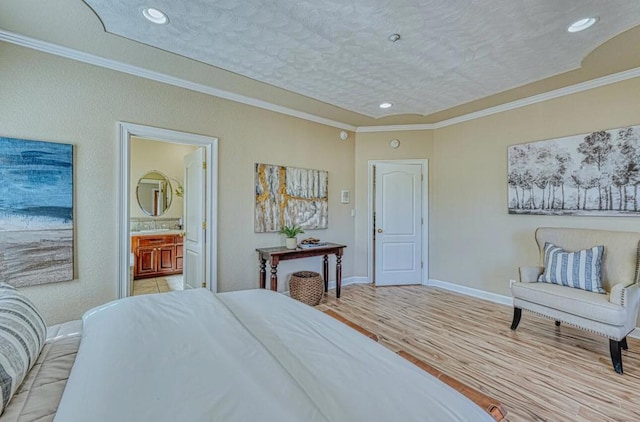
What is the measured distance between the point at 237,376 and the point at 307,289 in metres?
2.79

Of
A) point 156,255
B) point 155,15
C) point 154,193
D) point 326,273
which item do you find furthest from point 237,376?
point 154,193

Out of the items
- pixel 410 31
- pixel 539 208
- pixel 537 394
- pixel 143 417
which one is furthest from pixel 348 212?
pixel 143 417

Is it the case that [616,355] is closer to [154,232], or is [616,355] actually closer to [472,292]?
[472,292]

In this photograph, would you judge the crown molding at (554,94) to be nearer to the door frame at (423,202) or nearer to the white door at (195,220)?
the door frame at (423,202)

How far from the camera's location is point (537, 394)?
6.57ft

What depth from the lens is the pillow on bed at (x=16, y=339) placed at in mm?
904

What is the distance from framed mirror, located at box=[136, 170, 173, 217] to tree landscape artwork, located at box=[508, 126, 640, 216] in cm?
572

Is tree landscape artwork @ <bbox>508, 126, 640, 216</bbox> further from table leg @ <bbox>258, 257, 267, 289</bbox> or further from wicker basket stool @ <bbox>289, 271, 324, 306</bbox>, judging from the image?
table leg @ <bbox>258, 257, 267, 289</bbox>

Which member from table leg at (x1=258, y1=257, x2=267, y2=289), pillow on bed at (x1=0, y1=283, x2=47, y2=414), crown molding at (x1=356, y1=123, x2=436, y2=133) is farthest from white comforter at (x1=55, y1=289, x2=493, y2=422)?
crown molding at (x1=356, y1=123, x2=436, y2=133)

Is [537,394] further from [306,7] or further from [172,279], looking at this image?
[172,279]

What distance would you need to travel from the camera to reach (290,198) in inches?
161

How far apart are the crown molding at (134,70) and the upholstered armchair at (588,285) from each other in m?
3.35

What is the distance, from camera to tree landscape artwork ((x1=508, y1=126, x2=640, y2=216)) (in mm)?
2930

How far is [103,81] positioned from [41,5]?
0.77 meters
